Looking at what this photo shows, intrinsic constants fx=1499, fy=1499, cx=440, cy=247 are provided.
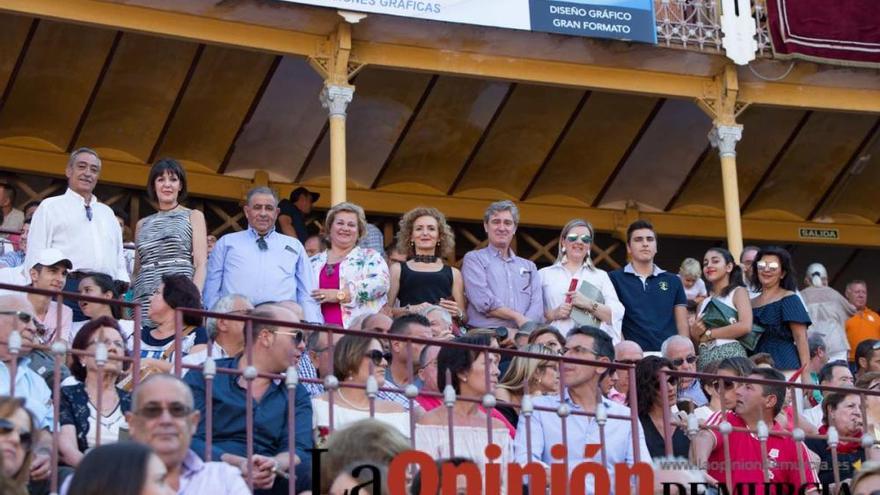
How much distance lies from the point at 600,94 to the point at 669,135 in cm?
113

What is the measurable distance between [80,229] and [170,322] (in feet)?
5.52

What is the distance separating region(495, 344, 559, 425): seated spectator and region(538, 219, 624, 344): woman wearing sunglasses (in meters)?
2.96

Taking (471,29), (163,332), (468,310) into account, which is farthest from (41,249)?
(471,29)

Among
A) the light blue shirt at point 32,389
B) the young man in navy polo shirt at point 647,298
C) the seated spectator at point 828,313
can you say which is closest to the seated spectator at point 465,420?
the light blue shirt at point 32,389

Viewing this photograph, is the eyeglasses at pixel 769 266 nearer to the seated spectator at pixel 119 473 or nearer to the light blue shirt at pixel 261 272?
the light blue shirt at pixel 261 272

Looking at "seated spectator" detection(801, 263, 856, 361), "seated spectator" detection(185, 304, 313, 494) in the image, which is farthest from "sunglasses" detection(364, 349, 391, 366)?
"seated spectator" detection(801, 263, 856, 361)

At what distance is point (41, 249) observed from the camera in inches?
349

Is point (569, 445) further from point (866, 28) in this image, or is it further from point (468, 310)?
point (866, 28)

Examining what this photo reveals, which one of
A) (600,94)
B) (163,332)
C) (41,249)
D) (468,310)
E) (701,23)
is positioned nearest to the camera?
(163,332)

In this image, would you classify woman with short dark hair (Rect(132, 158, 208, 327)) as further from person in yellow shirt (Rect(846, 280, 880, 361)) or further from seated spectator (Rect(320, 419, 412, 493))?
person in yellow shirt (Rect(846, 280, 880, 361))

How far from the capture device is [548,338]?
805cm

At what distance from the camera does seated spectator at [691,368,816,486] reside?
6.73m

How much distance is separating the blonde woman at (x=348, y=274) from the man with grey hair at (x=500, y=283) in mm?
790

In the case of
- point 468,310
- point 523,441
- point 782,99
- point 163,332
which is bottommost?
point 523,441
